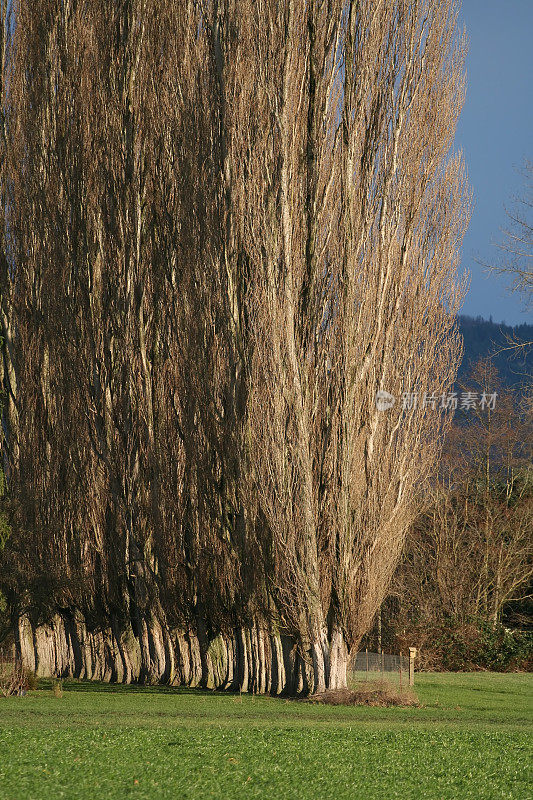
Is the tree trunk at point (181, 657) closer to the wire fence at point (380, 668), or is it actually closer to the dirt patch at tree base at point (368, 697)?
the dirt patch at tree base at point (368, 697)

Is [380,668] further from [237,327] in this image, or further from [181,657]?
[237,327]

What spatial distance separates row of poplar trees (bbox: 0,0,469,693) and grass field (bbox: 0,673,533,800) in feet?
6.66

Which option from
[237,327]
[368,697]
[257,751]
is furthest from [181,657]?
[257,751]

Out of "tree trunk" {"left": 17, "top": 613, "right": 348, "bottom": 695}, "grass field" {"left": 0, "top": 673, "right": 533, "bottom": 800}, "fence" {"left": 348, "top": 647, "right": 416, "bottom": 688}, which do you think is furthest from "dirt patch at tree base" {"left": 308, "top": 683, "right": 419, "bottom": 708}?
"fence" {"left": 348, "top": 647, "right": 416, "bottom": 688}

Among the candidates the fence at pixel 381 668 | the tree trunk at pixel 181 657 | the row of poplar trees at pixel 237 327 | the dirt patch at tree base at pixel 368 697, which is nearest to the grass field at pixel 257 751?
the dirt patch at tree base at pixel 368 697

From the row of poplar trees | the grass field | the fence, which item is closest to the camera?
the grass field

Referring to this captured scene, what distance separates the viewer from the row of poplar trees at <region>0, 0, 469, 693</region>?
44.1ft

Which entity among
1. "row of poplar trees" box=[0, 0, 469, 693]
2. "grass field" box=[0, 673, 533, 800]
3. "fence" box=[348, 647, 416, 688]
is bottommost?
"grass field" box=[0, 673, 533, 800]

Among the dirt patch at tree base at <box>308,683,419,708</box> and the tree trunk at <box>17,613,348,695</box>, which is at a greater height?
the tree trunk at <box>17,613,348,695</box>

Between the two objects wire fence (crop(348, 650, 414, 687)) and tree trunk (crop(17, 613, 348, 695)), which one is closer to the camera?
tree trunk (crop(17, 613, 348, 695))

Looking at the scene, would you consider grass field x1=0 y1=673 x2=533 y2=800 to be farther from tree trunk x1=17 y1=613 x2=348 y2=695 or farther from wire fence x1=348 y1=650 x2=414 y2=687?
wire fence x1=348 y1=650 x2=414 y2=687

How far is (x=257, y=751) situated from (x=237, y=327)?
6.93m

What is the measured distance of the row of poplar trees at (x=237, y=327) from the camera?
44.1 ft

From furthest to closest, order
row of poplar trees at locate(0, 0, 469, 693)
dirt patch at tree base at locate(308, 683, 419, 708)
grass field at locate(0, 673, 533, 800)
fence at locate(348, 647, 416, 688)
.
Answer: fence at locate(348, 647, 416, 688) → row of poplar trees at locate(0, 0, 469, 693) → dirt patch at tree base at locate(308, 683, 419, 708) → grass field at locate(0, 673, 533, 800)
